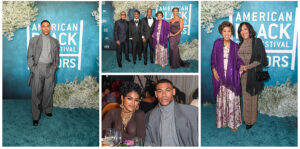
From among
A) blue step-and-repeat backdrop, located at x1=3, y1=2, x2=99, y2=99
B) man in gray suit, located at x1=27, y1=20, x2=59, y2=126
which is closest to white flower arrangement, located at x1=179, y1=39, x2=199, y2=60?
blue step-and-repeat backdrop, located at x1=3, y1=2, x2=99, y2=99

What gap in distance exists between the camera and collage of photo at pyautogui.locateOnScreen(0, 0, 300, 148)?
3922 mm

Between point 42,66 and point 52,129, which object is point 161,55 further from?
point 52,129

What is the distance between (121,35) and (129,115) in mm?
996

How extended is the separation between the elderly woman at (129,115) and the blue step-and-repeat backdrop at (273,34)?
3.03 ft

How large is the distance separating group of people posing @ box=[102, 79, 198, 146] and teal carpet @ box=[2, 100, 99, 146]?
1.11ft

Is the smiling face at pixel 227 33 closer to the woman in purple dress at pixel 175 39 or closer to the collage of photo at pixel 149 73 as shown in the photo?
the collage of photo at pixel 149 73

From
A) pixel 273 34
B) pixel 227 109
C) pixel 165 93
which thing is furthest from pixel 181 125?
pixel 273 34

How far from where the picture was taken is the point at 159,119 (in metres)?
3.94

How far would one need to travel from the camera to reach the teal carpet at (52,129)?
13.3 feet

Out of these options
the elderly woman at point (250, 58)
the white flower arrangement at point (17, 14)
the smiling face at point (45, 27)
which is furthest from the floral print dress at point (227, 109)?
the white flower arrangement at point (17, 14)

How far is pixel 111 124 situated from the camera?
402 cm

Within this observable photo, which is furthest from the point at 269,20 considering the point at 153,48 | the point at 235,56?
the point at 153,48

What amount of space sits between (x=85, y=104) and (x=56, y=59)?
66 cm

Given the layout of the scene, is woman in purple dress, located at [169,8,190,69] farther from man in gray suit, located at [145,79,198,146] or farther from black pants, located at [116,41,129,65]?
black pants, located at [116,41,129,65]
